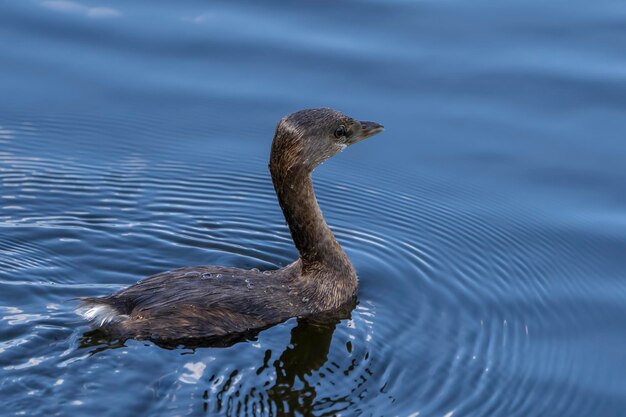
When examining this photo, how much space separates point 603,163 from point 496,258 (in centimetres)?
186

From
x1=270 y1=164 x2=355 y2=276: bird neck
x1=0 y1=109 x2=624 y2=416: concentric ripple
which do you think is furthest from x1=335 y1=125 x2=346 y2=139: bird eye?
x1=0 y1=109 x2=624 y2=416: concentric ripple

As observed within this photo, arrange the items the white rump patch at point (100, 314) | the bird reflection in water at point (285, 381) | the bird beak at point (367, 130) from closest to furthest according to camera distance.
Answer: the bird reflection in water at point (285, 381)
the white rump patch at point (100, 314)
the bird beak at point (367, 130)

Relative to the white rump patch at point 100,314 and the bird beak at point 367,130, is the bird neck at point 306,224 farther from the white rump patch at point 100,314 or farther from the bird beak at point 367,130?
the white rump patch at point 100,314

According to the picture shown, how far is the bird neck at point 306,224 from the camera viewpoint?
9953 millimetres

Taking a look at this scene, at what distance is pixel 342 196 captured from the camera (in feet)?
38.3

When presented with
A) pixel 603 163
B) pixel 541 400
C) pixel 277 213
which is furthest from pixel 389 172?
pixel 541 400

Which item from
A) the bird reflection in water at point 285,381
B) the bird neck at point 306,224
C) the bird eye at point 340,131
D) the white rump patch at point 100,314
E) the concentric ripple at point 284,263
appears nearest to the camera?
the bird reflection in water at point 285,381

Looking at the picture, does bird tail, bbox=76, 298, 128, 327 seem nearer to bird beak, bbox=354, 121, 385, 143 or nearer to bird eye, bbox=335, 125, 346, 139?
bird eye, bbox=335, 125, 346, 139

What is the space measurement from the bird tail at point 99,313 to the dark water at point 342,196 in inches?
3.5

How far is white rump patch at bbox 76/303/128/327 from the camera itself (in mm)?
9148

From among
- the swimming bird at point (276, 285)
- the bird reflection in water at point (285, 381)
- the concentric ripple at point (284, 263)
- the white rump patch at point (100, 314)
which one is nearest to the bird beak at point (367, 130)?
the swimming bird at point (276, 285)

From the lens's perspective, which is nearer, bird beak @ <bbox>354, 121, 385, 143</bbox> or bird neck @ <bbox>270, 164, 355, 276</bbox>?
bird neck @ <bbox>270, 164, 355, 276</bbox>

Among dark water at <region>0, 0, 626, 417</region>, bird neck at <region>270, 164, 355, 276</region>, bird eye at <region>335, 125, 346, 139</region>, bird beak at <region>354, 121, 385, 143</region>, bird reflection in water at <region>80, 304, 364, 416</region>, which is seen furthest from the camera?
bird beak at <region>354, 121, 385, 143</region>

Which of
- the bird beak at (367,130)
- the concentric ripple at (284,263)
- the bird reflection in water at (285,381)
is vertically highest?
the bird beak at (367,130)
